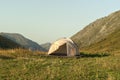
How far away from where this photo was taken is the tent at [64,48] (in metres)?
38.5

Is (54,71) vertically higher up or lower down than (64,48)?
lower down

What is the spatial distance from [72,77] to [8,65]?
6345 millimetres

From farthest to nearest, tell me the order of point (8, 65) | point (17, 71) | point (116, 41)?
point (116, 41) < point (8, 65) < point (17, 71)

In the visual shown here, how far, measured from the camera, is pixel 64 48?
1556 inches

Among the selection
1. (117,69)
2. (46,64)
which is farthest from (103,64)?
(46,64)

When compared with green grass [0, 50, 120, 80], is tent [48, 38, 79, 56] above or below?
above

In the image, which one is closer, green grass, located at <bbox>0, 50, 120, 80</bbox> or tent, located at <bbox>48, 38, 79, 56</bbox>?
green grass, located at <bbox>0, 50, 120, 80</bbox>

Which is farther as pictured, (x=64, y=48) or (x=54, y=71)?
(x=64, y=48)

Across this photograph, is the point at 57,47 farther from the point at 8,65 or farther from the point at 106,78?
the point at 106,78

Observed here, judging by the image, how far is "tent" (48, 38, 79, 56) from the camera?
38.5 metres

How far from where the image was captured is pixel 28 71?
23.5 meters

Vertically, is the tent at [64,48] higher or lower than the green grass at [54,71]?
higher

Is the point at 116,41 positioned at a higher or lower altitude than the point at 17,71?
higher

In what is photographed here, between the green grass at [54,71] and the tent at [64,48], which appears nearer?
the green grass at [54,71]
